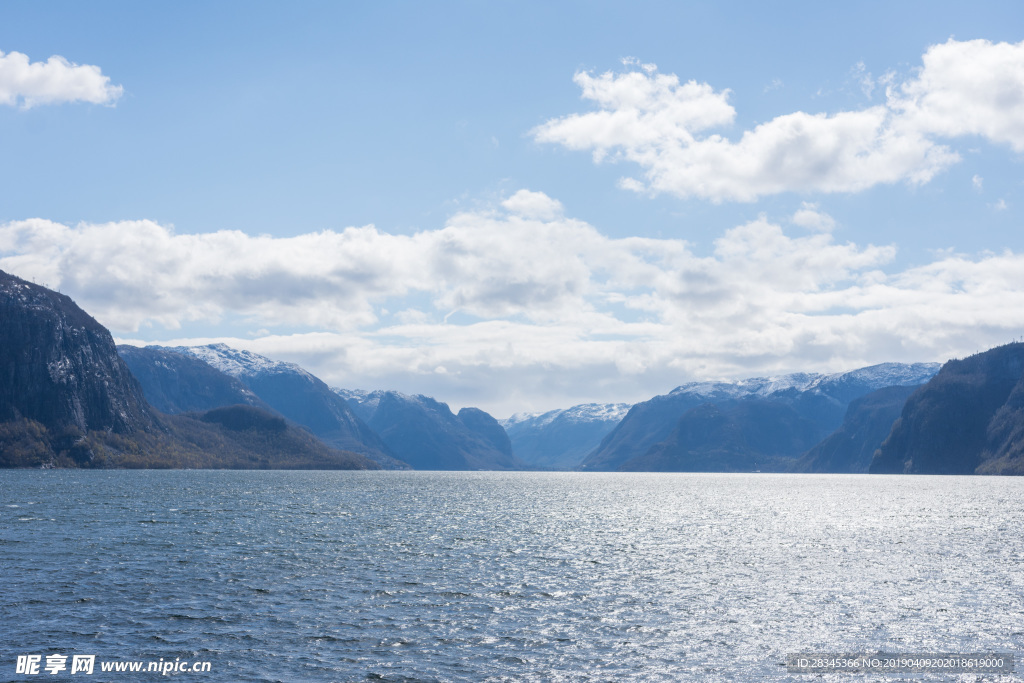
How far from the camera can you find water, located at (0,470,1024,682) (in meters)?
43.0

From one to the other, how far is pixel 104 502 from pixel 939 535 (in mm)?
160678

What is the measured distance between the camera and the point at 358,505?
17362 centimetres

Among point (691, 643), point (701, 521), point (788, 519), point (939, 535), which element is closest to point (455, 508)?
point (701, 521)

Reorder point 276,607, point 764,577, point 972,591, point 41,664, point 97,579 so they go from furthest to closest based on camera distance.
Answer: point 764,577 < point 972,591 < point 97,579 < point 276,607 < point 41,664

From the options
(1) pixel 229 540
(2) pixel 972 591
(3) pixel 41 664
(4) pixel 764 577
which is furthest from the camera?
(1) pixel 229 540

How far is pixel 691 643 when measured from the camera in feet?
157

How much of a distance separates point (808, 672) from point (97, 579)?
58258 mm

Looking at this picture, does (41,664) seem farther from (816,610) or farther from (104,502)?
(104,502)

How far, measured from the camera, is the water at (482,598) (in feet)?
141

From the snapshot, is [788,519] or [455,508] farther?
[455,508]

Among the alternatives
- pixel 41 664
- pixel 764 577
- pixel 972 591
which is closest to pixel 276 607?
pixel 41 664

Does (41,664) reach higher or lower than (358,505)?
higher

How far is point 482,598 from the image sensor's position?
60375 millimetres

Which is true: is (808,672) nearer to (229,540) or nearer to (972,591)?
(972,591)
